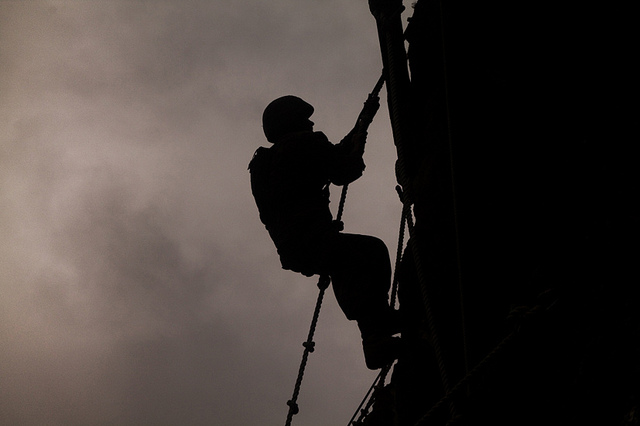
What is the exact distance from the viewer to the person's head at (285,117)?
5266 mm

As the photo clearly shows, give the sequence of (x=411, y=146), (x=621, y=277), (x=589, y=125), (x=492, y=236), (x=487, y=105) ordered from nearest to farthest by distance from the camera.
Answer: (x=621, y=277) < (x=589, y=125) < (x=492, y=236) < (x=487, y=105) < (x=411, y=146)

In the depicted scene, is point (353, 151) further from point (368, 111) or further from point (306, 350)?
point (306, 350)

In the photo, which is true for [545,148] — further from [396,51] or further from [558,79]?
[396,51]

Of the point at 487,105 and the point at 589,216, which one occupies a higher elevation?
the point at 487,105

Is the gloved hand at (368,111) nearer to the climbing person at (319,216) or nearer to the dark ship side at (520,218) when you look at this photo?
the climbing person at (319,216)

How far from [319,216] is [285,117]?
101cm

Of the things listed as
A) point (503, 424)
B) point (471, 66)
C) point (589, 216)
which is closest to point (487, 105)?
point (471, 66)

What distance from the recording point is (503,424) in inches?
114

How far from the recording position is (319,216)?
475 centimetres

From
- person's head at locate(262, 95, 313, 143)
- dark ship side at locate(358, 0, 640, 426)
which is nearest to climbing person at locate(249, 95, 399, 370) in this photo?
person's head at locate(262, 95, 313, 143)

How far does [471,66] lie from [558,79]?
28.8 inches

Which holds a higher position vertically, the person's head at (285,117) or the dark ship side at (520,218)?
the person's head at (285,117)

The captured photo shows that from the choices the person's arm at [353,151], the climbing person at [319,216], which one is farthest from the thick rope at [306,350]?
the person's arm at [353,151]

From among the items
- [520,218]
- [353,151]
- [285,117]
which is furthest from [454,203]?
[285,117]
